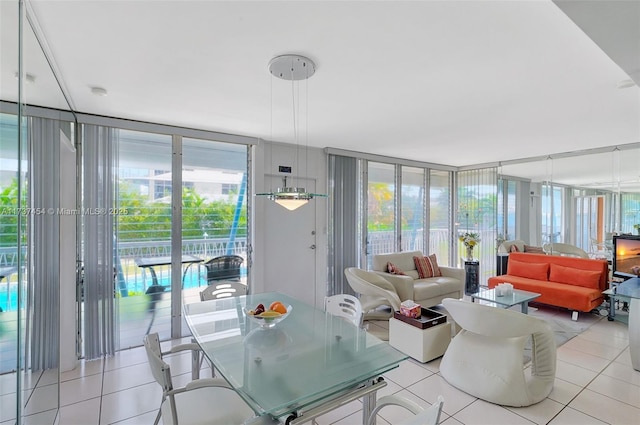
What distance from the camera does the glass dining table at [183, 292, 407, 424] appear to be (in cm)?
147

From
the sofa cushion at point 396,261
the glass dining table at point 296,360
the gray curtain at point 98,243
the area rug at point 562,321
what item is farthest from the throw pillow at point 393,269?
the gray curtain at point 98,243

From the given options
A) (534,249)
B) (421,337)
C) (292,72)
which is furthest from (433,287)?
(292,72)

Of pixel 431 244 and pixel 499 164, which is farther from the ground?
pixel 499 164

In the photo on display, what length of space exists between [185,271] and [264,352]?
7.94ft

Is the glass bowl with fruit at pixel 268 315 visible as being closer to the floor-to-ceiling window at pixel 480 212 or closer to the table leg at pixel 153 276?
the table leg at pixel 153 276

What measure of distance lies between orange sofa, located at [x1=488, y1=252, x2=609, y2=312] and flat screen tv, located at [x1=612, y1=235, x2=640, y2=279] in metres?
0.51

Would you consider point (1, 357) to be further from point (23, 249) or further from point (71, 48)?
point (71, 48)

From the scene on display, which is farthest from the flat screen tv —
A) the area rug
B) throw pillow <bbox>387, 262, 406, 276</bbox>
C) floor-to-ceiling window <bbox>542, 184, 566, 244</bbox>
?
throw pillow <bbox>387, 262, 406, 276</bbox>

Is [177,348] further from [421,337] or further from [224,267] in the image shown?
[421,337]

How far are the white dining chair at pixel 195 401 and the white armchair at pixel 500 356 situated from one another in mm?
1808

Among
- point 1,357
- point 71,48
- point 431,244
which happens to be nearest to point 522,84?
point 71,48

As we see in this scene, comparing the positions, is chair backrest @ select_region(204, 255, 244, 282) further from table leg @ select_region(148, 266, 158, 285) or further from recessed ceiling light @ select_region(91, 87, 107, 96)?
recessed ceiling light @ select_region(91, 87, 107, 96)

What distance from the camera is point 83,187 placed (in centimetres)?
325

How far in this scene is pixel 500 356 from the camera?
2.47m
